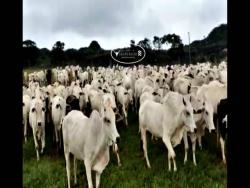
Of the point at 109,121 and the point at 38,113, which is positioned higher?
the point at 109,121

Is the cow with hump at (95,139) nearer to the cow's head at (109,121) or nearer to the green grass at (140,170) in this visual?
the cow's head at (109,121)

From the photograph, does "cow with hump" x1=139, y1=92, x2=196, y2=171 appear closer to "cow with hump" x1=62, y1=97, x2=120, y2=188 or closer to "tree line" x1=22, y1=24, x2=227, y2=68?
"cow with hump" x1=62, y1=97, x2=120, y2=188

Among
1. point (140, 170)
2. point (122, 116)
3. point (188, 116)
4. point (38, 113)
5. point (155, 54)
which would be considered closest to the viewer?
point (188, 116)

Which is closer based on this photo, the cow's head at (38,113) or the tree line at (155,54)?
the cow's head at (38,113)

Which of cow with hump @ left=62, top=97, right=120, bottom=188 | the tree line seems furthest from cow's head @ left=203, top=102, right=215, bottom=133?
the tree line

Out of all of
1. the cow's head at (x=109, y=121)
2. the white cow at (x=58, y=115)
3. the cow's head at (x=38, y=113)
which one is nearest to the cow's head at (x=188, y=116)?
the cow's head at (x=109, y=121)

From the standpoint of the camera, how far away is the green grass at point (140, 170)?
28.9 ft

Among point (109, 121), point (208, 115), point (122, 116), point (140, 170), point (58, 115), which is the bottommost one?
point (140, 170)

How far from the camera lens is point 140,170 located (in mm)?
10031

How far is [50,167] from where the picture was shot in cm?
1055

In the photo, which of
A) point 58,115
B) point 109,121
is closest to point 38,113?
point 58,115

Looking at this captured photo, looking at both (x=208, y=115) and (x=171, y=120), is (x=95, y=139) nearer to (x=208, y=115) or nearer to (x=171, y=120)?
(x=171, y=120)
